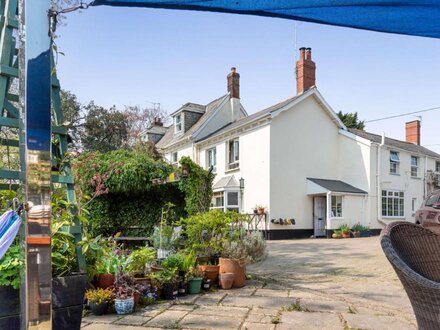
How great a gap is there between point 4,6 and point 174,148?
20.8 meters

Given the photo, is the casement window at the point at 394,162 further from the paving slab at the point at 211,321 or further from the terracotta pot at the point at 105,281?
the terracotta pot at the point at 105,281

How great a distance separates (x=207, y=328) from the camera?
3490 millimetres

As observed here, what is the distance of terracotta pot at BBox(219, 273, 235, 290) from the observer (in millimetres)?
5406

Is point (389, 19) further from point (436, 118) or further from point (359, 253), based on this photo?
point (436, 118)

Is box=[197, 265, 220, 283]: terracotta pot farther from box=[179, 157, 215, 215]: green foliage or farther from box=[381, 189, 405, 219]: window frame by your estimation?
box=[381, 189, 405, 219]: window frame

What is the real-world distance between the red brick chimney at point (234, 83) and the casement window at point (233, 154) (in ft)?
12.6

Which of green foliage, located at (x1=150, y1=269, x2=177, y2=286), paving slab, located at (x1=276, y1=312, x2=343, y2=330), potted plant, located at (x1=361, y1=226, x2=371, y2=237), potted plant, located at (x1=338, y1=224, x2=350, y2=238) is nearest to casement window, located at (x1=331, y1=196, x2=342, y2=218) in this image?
potted plant, located at (x1=338, y1=224, x2=350, y2=238)

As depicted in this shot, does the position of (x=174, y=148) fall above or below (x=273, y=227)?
above

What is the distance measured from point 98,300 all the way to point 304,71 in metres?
16.6

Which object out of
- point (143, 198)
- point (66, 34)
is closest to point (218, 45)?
point (66, 34)

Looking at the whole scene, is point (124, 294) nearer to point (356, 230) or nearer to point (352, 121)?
point (356, 230)

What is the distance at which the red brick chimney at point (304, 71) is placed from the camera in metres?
18.1

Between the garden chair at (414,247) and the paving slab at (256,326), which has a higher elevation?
the garden chair at (414,247)

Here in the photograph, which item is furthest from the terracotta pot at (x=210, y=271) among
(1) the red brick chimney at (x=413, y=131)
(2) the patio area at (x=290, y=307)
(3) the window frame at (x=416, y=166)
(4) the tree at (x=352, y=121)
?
(4) the tree at (x=352, y=121)
